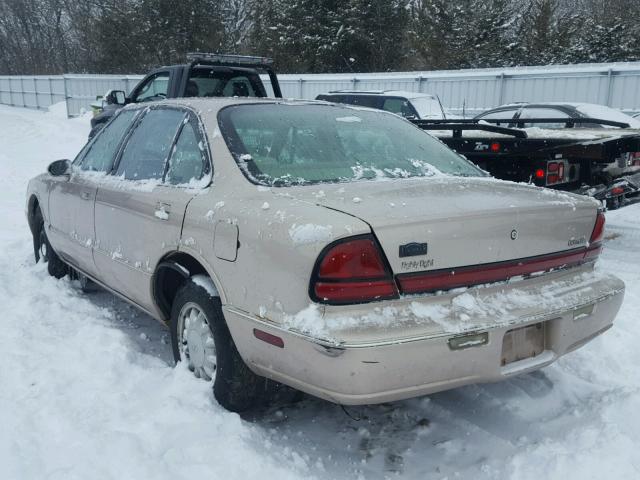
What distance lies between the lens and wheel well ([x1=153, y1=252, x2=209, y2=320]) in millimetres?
3291

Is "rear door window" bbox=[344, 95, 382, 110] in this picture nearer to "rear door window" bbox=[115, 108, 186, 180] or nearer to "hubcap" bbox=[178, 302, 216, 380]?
"rear door window" bbox=[115, 108, 186, 180]

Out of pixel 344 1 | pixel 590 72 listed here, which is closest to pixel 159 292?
pixel 590 72

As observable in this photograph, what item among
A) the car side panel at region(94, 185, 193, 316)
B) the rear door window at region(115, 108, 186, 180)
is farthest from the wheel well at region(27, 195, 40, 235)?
the rear door window at region(115, 108, 186, 180)

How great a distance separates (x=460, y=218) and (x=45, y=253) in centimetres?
422

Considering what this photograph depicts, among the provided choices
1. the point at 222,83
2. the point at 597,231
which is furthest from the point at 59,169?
the point at 222,83

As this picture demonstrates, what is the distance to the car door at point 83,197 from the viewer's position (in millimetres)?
4340

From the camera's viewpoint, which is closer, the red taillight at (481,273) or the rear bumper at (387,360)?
the rear bumper at (387,360)

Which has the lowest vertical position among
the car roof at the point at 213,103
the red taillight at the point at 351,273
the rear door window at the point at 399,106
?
the rear door window at the point at 399,106

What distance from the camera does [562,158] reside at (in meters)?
6.01

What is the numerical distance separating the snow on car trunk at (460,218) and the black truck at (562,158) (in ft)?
8.95

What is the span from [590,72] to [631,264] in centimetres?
1102

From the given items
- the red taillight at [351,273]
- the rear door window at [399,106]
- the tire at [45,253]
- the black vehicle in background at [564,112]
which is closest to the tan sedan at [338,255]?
the red taillight at [351,273]

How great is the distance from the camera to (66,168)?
15.7 ft

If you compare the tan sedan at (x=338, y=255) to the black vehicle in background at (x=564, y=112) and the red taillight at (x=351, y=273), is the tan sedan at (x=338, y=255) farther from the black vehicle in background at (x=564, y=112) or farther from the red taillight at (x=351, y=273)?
the black vehicle in background at (x=564, y=112)
